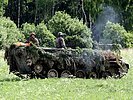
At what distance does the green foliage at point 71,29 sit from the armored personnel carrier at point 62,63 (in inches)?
820

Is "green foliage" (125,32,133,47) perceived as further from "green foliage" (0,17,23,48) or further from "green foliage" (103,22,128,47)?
"green foliage" (0,17,23,48)

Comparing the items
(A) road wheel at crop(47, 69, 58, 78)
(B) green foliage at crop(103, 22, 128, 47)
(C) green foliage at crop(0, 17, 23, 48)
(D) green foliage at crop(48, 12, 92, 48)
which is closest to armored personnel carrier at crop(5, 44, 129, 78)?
(A) road wheel at crop(47, 69, 58, 78)

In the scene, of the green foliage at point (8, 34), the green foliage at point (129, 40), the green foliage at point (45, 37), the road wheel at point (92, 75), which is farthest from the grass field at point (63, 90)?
the green foliage at point (129, 40)

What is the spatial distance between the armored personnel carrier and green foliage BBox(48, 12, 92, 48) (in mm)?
20838

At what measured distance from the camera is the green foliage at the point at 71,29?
4594cm

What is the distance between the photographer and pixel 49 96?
14867 mm

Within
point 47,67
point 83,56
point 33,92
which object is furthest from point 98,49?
point 33,92

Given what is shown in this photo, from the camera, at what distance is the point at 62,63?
21.5 meters

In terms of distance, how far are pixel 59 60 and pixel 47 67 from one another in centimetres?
62

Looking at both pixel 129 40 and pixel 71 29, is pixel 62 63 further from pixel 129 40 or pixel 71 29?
pixel 129 40

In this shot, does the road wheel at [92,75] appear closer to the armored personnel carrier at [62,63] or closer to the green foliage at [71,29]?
the armored personnel carrier at [62,63]

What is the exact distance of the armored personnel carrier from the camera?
2091cm

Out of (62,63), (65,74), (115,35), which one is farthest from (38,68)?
(115,35)

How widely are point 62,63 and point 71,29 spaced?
90.5 ft
